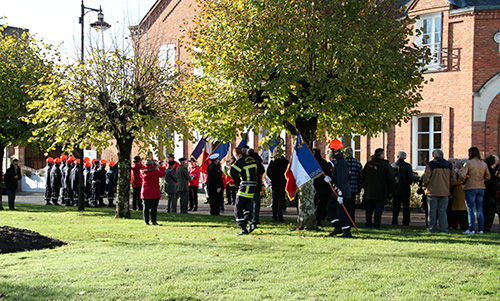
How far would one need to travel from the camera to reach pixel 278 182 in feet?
50.6

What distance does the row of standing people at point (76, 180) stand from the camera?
2242 centimetres

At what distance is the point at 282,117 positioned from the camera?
39.8 feet

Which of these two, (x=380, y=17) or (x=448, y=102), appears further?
(x=448, y=102)

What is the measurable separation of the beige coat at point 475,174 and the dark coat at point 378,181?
175cm

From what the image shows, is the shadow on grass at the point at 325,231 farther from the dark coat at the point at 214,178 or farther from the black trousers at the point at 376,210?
the dark coat at the point at 214,178

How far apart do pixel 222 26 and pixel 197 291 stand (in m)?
7.42

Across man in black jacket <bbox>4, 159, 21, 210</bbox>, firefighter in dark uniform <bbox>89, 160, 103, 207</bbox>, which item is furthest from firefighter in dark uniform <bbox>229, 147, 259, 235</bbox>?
man in black jacket <bbox>4, 159, 21, 210</bbox>

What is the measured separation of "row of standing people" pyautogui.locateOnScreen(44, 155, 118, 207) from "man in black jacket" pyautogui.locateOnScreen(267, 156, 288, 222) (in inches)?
368

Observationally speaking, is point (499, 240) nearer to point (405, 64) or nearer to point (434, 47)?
point (405, 64)

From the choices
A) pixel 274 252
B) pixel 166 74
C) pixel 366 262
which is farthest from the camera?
pixel 166 74

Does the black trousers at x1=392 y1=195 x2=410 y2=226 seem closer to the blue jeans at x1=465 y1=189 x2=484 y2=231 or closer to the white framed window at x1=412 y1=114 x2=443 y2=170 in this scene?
the blue jeans at x1=465 y1=189 x2=484 y2=231

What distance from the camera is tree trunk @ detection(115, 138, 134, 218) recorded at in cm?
1686

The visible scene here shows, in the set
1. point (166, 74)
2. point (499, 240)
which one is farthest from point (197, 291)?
point (166, 74)

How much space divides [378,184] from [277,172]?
120 inches
